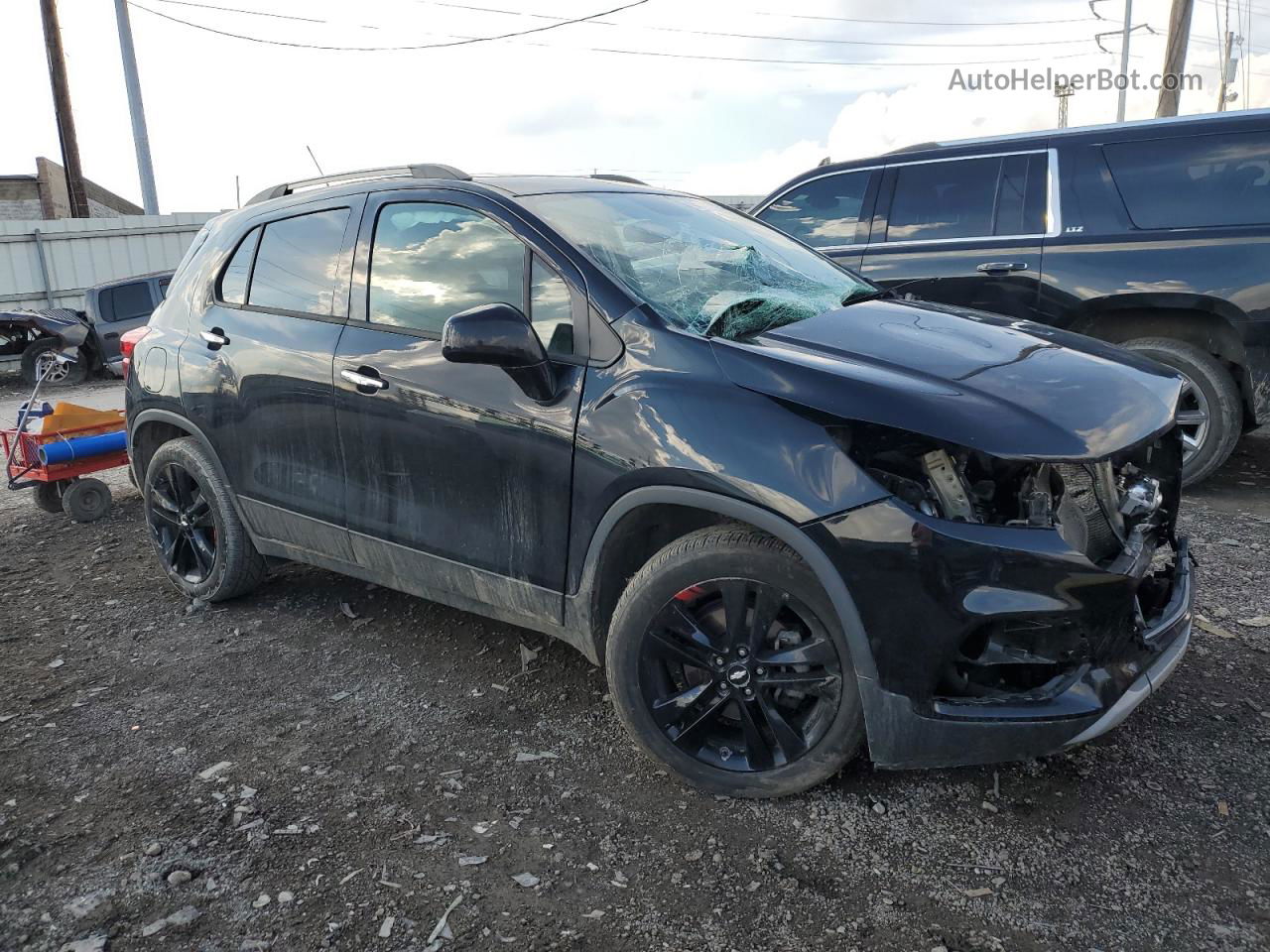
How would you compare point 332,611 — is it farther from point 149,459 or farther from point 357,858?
point 357,858

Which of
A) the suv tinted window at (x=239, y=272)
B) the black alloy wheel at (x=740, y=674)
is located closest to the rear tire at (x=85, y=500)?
the suv tinted window at (x=239, y=272)

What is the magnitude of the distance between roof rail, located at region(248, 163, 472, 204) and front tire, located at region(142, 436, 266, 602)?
120 centimetres

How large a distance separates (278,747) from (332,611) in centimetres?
125

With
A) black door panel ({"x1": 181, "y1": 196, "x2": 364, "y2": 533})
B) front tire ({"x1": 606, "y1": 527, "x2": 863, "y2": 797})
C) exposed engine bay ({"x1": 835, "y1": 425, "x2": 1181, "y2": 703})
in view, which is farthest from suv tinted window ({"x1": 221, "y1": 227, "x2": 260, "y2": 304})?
exposed engine bay ({"x1": 835, "y1": 425, "x2": 1181, "y2": 703})

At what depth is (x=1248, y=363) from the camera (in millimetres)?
5246

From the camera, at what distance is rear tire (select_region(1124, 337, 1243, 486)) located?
5.39 m

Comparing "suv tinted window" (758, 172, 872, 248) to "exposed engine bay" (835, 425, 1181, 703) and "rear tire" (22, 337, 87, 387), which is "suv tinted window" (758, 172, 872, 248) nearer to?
"exposed engine bay" (835, 425, 1181, 703)

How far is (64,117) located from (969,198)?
20.6m

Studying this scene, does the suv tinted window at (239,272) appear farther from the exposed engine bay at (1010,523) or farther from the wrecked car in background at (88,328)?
the wrecked car in background at (88,328)

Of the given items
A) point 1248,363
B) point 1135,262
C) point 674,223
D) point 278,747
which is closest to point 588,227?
point 674,223

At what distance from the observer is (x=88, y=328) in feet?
47.1

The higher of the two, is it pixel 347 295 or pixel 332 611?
pixel 347 295

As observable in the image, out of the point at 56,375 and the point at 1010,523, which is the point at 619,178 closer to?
the point at 1010,523

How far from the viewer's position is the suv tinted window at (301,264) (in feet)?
12.6
